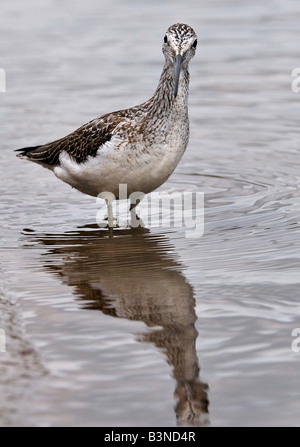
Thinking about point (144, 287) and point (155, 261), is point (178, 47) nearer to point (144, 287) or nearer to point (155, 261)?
point (155, 261)

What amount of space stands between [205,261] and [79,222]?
2.12 meters

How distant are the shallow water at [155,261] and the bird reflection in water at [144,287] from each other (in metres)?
Answer: 0.02

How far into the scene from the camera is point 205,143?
12.8 meters

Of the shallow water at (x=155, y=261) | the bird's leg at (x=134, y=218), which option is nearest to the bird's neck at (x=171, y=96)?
the bird's leg at (x=134, y=218)

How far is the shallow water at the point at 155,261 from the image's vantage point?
5844 millimetres

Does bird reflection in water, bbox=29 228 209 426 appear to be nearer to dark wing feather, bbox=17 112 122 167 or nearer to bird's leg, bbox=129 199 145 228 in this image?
bird's leg, bbox=129 199 145 228

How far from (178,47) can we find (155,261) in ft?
6.66

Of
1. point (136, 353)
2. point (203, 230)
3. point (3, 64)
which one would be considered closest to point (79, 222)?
point (203, 230)

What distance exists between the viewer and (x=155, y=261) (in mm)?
8648

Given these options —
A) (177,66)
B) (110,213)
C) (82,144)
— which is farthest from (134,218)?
(177,66)

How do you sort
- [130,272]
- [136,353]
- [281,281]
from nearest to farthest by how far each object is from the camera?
1. [136,353]
2. [281,281]
3. [130,272]

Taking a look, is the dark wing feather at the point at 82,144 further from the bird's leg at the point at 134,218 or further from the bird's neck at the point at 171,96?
the bird's leg at the point at 134,218

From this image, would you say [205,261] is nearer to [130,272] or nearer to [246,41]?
[130,272]

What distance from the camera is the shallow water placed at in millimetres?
5844
